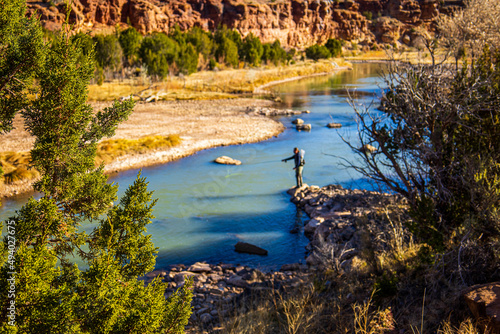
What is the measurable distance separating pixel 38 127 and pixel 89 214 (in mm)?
1208

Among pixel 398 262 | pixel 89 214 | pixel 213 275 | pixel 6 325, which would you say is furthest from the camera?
pixel 213 275

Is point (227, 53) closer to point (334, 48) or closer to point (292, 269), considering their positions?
point (334, 48)

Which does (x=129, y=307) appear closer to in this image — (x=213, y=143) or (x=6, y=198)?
(x=6, y=198)

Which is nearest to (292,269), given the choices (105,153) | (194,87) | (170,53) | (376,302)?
(376,302)

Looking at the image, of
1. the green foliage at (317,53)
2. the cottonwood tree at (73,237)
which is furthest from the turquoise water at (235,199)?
the green foliage at (317,53)

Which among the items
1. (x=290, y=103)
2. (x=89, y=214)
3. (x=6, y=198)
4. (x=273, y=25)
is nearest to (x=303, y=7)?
(x=273, y=25)

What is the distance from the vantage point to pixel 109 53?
46.3m

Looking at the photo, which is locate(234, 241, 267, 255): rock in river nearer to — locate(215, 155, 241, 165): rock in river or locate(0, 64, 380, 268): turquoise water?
locate(0, 64, 380, 268): turquoise water

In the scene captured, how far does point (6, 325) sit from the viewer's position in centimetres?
349

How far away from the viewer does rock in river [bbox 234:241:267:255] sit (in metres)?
12.3

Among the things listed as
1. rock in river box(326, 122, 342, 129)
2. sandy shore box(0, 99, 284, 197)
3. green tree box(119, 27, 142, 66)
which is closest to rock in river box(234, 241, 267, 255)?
sandy shore box(0, 99, 284, 197)

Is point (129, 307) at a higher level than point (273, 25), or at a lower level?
lower

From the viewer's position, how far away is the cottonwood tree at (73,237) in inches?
144

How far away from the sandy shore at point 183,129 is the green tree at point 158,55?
9722 millimetres
